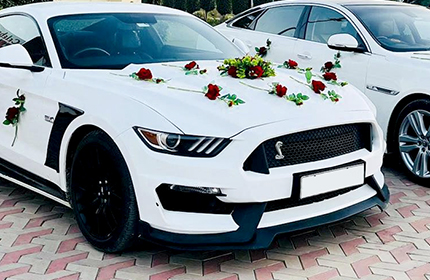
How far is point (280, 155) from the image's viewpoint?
10.6 ft

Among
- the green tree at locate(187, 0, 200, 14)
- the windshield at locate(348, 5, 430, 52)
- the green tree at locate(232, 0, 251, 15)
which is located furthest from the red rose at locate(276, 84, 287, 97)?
the green tree at locate(187, 0, 200, 14)

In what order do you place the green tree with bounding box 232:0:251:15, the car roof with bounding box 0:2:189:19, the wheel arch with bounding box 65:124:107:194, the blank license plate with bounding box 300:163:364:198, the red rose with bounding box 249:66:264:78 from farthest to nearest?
the green tree with bounding box 232:0:251:15 → the car roof with bounding box 0:2:189:19 → the red rose with bounding box 249:66:264:78 → the wheel arch with bounding box 65:124:107:194 → the blank license plate with bounding box 300:163:364:198

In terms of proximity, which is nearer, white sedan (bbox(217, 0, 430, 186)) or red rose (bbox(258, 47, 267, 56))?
white sedan (bbox(217, 0, 430, 186))

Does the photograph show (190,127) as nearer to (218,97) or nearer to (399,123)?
(218,97)

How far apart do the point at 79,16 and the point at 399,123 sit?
8.98ft

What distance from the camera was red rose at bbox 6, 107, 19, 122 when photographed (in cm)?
405

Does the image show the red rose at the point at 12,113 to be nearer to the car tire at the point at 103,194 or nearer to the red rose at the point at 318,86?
the car tire at the point at 103,194

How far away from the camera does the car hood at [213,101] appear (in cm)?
317

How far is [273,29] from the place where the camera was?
6.49m

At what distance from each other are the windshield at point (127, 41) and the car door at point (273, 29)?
5.03ft

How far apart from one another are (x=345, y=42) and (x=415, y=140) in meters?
1.08

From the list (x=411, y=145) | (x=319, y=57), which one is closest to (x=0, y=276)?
(x=411, y=145)

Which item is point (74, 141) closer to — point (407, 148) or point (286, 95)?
point (286, 95)

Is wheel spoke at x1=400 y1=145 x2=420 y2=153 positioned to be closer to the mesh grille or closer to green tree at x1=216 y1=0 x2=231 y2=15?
the mesh grille
